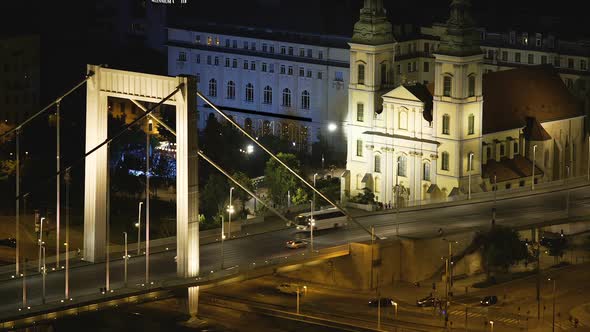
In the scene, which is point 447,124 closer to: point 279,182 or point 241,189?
point 279,182

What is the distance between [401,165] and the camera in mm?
129250


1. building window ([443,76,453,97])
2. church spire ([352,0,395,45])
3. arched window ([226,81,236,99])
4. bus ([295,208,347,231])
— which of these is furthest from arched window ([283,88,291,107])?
bus ([295,208,347,231])

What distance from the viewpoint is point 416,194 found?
128 metres

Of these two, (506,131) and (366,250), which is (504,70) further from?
(366,250)

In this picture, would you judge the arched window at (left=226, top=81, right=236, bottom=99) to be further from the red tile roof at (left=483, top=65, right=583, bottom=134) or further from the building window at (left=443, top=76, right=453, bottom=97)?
the building window at (left=443, top=76, right=453, bottom=97)

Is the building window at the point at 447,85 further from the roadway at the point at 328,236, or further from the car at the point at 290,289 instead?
the car at the point at 290,289

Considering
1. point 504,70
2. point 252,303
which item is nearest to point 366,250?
point 252,303

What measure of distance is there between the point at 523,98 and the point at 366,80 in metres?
8.99

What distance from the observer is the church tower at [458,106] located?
415 ft

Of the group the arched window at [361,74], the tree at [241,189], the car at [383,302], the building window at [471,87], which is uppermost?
the arched window at [361,74]

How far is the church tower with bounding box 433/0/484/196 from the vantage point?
126375 millimetres

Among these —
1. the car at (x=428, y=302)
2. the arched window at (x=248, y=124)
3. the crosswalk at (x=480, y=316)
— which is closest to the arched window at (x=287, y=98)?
the arched window at (x=248, y=124)

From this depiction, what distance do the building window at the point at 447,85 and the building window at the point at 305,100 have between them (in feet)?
73.2

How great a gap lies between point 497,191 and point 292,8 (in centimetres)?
3077
